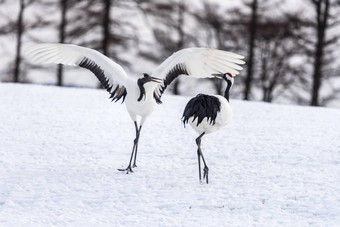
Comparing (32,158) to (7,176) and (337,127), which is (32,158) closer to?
(7,176)

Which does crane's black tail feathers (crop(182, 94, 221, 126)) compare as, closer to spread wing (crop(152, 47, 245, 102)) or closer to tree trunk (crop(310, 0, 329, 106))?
spread wing (crop(152, 47, 245, 102))

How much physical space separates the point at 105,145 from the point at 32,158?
1574 mm

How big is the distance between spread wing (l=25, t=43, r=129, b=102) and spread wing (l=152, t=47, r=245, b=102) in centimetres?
54

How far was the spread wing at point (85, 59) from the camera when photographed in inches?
301

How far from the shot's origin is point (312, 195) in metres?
7.16

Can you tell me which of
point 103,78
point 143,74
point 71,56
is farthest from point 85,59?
point 143,74

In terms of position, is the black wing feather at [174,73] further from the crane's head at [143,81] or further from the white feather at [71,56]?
the white feather at [71,56]

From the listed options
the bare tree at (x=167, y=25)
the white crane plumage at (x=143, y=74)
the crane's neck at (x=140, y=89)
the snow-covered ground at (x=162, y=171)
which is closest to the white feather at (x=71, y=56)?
the white crane plumage at (x=143, y=74)

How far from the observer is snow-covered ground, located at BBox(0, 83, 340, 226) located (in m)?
6.46

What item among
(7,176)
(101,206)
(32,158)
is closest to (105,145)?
(32,158)

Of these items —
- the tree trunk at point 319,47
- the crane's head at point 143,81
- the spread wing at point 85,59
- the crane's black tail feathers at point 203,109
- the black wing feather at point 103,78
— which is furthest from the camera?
the tree trunk at point 319,47

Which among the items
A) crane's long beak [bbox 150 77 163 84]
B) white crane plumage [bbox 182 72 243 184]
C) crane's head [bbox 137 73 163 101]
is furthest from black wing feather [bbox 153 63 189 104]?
white crane plumage [bbox 182 72 243 184]

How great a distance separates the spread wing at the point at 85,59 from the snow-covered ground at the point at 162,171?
142cm

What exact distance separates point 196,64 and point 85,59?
1.66 metres
